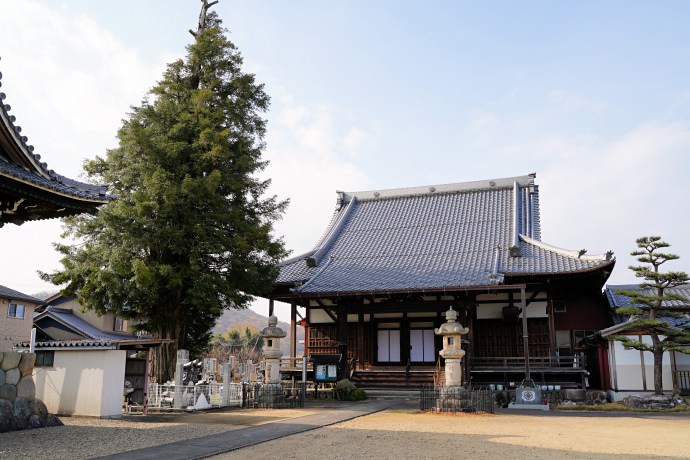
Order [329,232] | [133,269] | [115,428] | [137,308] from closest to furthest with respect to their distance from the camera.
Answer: [115,428]
[133,269]
[137,308]
[329,232]

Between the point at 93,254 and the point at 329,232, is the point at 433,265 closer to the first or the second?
the point at 329,232

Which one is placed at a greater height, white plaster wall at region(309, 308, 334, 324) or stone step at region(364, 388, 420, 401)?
white plaster wall at region(309, 308, 334, 324)

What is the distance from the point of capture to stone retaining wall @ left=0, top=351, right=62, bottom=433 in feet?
31.8

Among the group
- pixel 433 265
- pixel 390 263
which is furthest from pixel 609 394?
pixel 390 263

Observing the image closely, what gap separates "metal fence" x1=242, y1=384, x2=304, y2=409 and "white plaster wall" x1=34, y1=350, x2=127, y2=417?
14.0 ft

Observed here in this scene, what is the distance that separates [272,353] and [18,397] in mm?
7649

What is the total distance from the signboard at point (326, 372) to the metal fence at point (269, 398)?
3119mm

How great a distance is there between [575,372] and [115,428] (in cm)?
1456

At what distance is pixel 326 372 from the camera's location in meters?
19.6

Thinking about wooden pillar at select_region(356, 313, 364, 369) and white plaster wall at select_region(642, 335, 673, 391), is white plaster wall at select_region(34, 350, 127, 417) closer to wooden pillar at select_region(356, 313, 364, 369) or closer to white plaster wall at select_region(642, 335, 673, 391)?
wooden pillar at select_region(356, 313, 364, 369)

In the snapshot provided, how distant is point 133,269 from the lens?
1488 cm

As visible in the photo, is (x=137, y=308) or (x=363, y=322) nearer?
(x=137, y=308)

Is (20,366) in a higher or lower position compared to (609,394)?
higher

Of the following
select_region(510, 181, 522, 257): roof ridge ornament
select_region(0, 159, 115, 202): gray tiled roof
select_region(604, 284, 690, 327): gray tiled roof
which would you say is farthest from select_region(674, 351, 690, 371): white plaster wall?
select_region(0, 159, 115, 202): gray tiled roof
